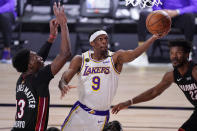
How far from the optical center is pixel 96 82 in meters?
4.76

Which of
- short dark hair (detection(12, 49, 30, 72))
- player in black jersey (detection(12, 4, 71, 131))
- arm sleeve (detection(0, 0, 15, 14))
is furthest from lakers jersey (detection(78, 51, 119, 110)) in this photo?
arm sleeve (detection(0, 0, 15, 14))

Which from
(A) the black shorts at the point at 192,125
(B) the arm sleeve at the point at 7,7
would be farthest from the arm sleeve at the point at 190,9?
(A) the black shorts at the point at 192,125

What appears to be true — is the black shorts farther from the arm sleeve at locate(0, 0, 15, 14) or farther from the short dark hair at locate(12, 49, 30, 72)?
the arm sleeve at locate(0, 0, 15, 14)

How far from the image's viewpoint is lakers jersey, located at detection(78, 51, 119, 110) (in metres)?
4.75

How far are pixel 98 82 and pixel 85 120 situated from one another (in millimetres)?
456

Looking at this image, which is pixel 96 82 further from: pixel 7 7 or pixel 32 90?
pixel 7 7

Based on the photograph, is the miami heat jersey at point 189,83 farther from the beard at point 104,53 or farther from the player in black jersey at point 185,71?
the beard at point 104,53

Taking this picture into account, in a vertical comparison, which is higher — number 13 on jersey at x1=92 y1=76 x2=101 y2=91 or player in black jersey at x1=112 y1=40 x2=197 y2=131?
player in black jersey at x1=112 y1=40 x2=197 y2=131

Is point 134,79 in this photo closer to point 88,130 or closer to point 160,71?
point 160,71

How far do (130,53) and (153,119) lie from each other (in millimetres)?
1439

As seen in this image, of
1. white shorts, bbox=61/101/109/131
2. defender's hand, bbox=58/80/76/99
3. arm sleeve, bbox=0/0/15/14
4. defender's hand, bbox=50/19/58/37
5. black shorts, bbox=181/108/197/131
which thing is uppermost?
defender's hand, bbox=50/19/58/37

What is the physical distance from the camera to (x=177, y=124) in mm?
5555

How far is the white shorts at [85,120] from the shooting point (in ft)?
15.7

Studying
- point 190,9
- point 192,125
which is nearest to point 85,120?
point 192,125
